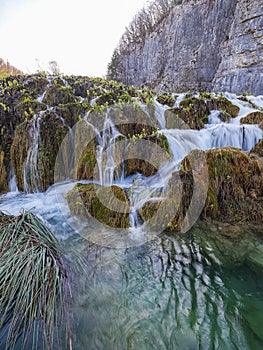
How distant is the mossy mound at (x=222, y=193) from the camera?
344cm

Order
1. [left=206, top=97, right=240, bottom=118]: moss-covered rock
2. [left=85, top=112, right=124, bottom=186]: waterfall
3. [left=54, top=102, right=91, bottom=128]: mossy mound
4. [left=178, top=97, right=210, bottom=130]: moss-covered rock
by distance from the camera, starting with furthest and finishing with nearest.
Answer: [left=206, top=97, right=240, bottom=118]: moss-covered rock < [left=178, top=97, right=210, bottom=130]: moss-covered rock < [left=54, top=102, right=91, bottom=128]: mossy mound < [left=85, top=112, right=124, bottom=186]: waterfall

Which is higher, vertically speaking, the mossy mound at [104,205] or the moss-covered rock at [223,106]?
the moss-covered rock at [223,106]

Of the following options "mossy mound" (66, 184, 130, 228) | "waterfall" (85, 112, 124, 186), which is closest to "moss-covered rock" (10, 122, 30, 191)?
"waterfall" (85, 112, 124, 186)

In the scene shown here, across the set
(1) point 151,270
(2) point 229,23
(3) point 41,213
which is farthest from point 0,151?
(2) point 229,23

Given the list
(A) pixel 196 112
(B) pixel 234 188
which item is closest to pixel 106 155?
(B) pixel 234 188

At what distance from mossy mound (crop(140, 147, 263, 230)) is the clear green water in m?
0.55

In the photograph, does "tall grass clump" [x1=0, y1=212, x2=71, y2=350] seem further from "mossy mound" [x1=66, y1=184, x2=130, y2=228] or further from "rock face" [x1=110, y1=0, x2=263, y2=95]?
"rock face" [x1=110, y1=0, x2=263, y2=95]

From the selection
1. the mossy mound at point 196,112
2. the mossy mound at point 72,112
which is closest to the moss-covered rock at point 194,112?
the mossy mound at point 196,112

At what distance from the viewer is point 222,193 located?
3.69m

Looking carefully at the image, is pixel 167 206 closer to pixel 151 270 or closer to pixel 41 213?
pixel 151 270

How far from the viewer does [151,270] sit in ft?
8.63

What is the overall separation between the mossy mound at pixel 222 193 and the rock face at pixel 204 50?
8.73 metres

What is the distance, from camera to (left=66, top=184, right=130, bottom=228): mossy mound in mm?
→ 3516

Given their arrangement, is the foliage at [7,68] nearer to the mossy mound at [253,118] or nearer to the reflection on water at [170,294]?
the mossy mound at [253,118]
